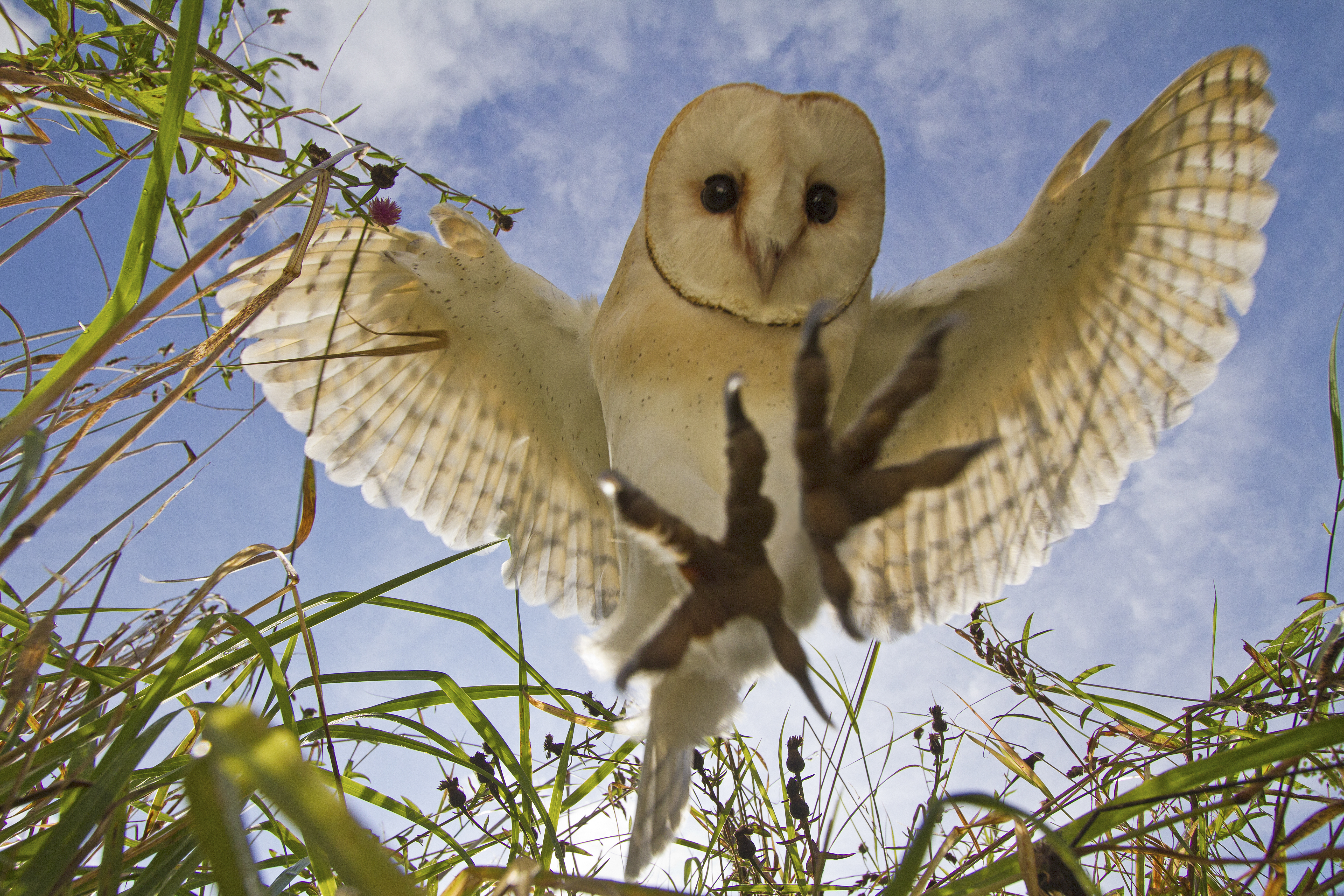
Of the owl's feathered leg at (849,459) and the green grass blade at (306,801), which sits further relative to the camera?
the owl's feathered leg at (849,459)

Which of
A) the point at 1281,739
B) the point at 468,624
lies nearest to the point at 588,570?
the point at 468,624

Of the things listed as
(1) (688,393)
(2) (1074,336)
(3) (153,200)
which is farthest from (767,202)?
(3) (153,200)

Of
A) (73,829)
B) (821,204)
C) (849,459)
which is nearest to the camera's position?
(73,829)

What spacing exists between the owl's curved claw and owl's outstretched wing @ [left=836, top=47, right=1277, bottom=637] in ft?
1.41

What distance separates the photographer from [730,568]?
100 centimetres

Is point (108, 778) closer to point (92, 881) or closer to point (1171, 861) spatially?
point (92, 881)

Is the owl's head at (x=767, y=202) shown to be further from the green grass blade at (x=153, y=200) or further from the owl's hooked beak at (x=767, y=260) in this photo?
the green grass blade at (x=153, y=200)

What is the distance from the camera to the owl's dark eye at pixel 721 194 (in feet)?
4.98

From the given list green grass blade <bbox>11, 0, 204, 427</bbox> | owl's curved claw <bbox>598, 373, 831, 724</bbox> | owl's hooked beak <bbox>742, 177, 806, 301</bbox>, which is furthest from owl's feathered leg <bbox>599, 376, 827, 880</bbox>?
green grass blade <bbox>11, 0, 204, 427</bbox>

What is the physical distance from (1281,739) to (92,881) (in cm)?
155

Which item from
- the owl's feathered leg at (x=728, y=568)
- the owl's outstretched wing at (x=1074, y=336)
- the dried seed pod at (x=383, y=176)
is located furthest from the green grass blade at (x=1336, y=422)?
the dried seed pod at (x=383, y=176)

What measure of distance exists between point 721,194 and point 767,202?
138 mm

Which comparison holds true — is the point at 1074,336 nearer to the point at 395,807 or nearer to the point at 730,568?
the point at 730,568

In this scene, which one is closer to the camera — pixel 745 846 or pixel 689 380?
pixel 689 380
